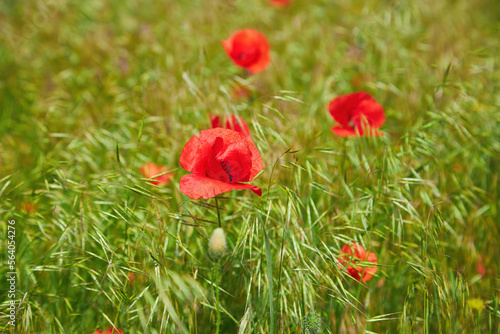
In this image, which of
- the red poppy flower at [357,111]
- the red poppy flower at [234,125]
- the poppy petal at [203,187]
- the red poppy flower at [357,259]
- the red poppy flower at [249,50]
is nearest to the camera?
the poppy petal at [203,187]

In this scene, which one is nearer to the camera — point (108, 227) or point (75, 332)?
point (75, 332)

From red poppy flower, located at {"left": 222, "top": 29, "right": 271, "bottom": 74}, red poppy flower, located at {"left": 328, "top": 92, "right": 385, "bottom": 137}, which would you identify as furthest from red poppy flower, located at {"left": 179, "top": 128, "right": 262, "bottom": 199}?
red poppy flower, located at {"left": 222, "top": 29, "right": 271, "bottom": 74}

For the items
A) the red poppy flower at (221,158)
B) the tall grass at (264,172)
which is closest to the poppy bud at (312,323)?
the tall grass at (264,172)

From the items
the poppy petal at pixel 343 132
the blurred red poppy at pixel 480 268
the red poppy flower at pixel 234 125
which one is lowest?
the blurred red poppy at pixel 480 268

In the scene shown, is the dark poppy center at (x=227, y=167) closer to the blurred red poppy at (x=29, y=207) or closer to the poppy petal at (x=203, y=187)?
the poppy petal at (x=203, y=187)

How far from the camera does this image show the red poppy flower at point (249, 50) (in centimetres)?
182

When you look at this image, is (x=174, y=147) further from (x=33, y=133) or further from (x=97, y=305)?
(x=33, y=133)

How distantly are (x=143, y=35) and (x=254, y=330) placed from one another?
2.18 meters

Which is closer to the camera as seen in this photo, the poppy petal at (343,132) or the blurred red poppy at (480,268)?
the poppy petal at (343,132)

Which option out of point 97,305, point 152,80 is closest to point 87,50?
point 152,80

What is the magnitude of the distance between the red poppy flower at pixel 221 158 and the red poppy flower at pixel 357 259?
403 millimetres

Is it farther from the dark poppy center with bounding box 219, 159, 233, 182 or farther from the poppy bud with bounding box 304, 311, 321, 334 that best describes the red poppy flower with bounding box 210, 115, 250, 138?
the poppy bud with bounding box 304, 311, 321, 334

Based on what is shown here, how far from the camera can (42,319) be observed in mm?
1181

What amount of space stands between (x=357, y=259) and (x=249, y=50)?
1068 mm
